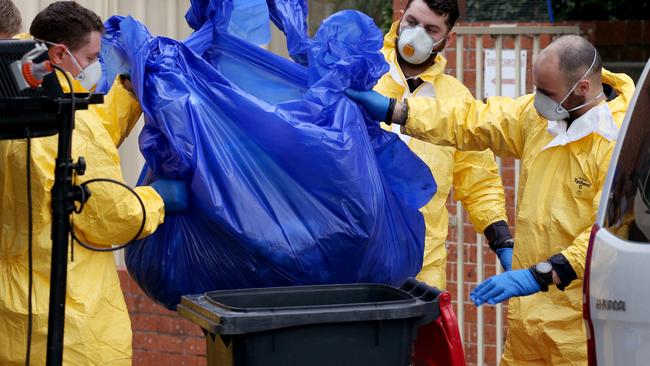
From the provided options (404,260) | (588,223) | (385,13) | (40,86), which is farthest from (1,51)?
(385,13)

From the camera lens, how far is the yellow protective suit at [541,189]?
418 centimetres

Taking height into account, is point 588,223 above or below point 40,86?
below

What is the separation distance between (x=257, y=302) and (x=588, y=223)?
1.20 meters

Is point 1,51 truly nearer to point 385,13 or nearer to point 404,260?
point 404,260

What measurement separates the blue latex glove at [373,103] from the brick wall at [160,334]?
2418 millimetres

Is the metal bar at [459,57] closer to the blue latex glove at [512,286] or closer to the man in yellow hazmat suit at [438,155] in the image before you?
the man in yellow hazmat suit at [438,155]

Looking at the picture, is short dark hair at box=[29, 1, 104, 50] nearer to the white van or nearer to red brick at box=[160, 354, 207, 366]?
the white van

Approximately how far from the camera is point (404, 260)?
4.23 m

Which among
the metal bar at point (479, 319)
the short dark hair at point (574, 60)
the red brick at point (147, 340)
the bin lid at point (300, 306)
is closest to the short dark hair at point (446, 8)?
the short dark hair at point (574, 60)

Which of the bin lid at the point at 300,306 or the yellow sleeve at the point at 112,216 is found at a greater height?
the yellow sleeve at the point at 112,216

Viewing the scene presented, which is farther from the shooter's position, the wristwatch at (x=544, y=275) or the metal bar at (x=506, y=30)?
the metal bar at (x=506, y=30)

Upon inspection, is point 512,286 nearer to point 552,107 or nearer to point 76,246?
point 552,107


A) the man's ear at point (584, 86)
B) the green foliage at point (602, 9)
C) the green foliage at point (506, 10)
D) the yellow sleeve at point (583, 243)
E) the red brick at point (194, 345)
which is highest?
the green foliage at point (602, 9)

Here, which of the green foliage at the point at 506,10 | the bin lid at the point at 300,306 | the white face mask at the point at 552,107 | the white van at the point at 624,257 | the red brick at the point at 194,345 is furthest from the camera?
the green foliage at the point at 506,10
